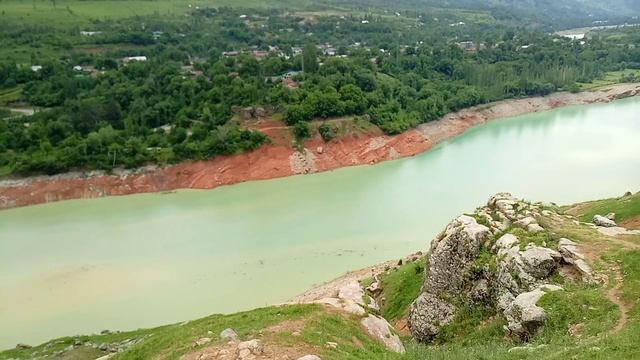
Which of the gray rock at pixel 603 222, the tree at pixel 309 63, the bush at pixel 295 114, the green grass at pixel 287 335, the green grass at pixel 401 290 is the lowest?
the bush at pixel 295 114

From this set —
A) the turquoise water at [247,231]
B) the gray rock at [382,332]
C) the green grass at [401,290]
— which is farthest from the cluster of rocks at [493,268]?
the turquoise water at [247,231]

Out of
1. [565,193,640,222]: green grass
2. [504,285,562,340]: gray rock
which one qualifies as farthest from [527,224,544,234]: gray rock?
[565,193,640,222]: green grass

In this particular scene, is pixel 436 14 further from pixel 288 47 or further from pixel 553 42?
pixel 288 47

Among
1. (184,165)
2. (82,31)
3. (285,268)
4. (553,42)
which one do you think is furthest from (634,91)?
(82,31)

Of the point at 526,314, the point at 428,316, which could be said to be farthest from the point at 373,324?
the point at 526,314

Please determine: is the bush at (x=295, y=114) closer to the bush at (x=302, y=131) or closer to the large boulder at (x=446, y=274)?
the bush at (x=302, y=131)

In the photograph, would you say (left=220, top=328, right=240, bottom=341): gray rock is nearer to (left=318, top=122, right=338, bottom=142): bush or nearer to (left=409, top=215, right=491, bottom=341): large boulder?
(left=409, top=215, right=491, bottom=341): large boulder
